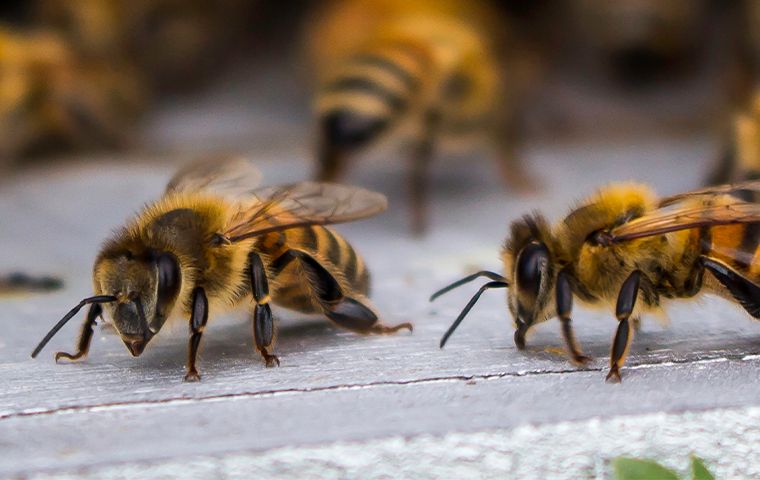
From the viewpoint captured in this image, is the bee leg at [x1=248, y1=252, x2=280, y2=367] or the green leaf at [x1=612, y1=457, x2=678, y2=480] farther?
the bee leg at [x1=248, y1=252, x2=280, y2=367]

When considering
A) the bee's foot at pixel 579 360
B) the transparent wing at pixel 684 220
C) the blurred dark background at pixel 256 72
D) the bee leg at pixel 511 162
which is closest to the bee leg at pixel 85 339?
the bee's foot at pixel 579 360

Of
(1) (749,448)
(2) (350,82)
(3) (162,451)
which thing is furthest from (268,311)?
(2) (350,82)

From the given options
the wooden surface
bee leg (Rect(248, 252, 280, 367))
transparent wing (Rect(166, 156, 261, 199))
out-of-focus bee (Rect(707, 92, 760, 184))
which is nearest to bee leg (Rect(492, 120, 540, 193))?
out-of-focus bee (Rect(707, 92, 760, 184))

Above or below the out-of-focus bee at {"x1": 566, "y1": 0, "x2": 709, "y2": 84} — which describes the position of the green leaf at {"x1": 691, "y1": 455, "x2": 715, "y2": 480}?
below

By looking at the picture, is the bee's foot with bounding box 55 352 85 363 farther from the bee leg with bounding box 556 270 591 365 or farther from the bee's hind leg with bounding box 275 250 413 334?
the bee leg with bounding box 556 270 591 365

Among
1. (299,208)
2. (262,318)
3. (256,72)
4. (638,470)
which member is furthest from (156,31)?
(638,470)

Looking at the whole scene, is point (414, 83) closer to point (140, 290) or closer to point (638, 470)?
point (140, 290)

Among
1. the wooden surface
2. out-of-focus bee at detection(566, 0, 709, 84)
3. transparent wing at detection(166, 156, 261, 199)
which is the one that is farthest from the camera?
out-of-focus bee at detection(566, 0, 709, 84)

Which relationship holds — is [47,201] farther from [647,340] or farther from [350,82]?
[647,340]
